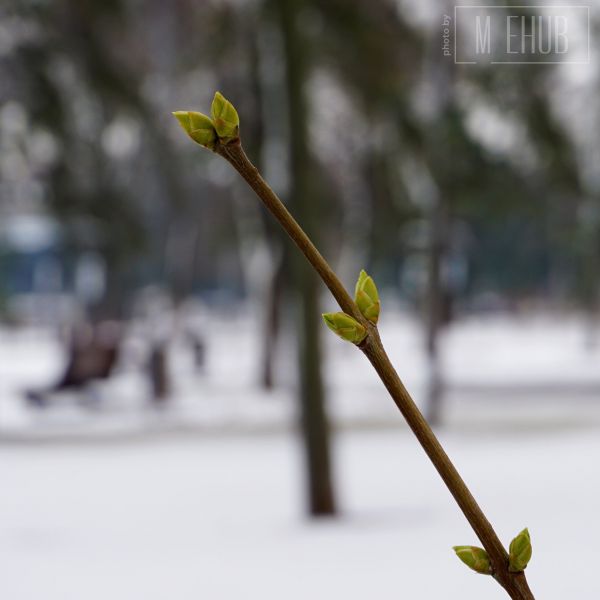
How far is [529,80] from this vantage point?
4.73 m

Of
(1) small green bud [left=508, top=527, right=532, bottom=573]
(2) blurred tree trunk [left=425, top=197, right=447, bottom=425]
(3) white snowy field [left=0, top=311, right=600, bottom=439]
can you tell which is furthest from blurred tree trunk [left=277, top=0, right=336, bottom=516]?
(1) small green bud [left=508, top=527, right=532, bottom=573]

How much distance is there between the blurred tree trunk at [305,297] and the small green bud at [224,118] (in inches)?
103

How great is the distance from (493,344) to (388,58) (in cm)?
815

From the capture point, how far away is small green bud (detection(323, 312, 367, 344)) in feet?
1.01

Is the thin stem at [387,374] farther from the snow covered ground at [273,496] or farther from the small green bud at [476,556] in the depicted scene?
the snow covered ground at [273,496]

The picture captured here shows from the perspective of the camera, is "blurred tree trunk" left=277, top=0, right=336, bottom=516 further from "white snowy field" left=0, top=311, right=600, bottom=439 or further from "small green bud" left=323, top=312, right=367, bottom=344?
"small green bud" left=323, top=312, right=367, bottom=344

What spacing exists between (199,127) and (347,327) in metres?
0.08

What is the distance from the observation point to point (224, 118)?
0.30 metres

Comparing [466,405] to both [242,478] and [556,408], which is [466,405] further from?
[242,478]

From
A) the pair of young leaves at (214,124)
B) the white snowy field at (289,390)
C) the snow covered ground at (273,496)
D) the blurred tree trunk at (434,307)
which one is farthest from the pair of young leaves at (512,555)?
the blurred tree trunk at (434,307)

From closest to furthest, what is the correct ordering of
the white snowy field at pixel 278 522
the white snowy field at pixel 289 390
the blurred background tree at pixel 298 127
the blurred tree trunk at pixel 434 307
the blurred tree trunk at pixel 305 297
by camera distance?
the white snowy field at pixel 278 522 → the blurred tree trunk at pixel 305 297 → the blurred background tree at pixel 298 127 → the blurred tree trunk at pixel 434 307 → the white snowy field at pixel 289 390

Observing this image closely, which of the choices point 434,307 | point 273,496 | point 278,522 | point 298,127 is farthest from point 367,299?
point 434,307

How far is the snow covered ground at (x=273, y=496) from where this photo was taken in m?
1.87

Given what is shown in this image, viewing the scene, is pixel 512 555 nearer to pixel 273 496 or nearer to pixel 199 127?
pixel 199 127
